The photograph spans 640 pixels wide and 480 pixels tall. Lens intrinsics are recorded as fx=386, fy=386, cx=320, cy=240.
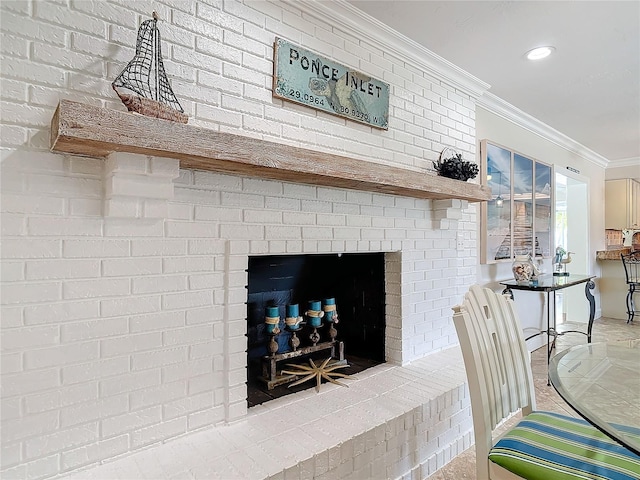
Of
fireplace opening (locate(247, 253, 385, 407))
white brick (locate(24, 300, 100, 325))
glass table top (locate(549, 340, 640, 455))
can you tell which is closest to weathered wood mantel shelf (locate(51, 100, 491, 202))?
white brick (locate(24, 300, 100, 325))

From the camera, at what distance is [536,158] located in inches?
155

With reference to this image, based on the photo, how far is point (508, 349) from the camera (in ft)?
5.35

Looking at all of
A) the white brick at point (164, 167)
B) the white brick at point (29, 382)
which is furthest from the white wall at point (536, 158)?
the white brick at point (29, 382)

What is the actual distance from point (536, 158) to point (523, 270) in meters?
1.30

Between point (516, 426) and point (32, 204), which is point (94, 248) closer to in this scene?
point (32, 204)

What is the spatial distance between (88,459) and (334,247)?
1.32 meters

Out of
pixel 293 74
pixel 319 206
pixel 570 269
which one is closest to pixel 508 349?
pixel 319 206

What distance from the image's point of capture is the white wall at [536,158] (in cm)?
330

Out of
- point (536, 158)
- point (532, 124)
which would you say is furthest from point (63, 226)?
point (536, 158)

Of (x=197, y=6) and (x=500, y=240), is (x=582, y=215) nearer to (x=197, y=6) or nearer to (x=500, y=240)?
(x=500, y=240)

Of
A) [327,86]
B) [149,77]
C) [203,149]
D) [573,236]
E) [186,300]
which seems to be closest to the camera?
[203,149]

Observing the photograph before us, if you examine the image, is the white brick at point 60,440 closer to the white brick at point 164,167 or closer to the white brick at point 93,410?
the white brick at point 93,410

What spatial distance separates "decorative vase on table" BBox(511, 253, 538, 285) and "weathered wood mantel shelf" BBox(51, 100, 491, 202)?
1948mm

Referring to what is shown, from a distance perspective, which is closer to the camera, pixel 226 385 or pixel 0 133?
pixel 0 133
